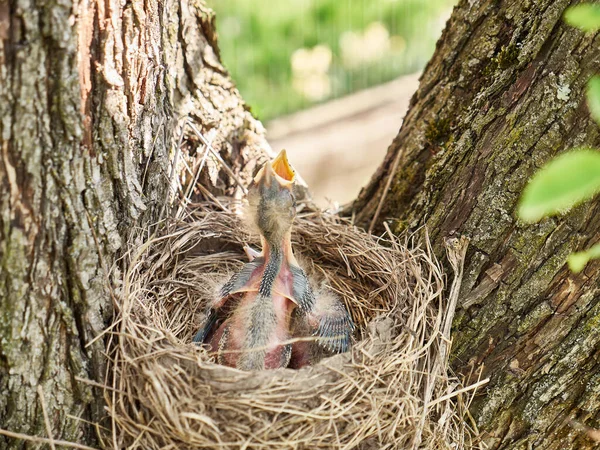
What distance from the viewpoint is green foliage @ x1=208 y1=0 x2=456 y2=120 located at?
4.74 m

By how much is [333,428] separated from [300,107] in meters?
3.79

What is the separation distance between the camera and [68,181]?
4.94 feet

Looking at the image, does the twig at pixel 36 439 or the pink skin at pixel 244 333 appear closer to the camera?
the twig at pixel 36 439

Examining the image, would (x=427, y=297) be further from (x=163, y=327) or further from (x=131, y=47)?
(x=131, y=47)

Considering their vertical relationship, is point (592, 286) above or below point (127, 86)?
below

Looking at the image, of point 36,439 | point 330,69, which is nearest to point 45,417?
point 36,439

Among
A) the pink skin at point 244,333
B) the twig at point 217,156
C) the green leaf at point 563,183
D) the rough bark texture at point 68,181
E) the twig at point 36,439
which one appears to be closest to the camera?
the green leaf at point 563,183

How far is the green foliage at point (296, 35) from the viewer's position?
474 centimetres

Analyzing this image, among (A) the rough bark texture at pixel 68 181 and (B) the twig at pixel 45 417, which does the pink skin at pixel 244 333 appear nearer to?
(A) the rough bark texture at pixel 68 181

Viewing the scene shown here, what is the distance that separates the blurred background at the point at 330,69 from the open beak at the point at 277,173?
2.64 metres

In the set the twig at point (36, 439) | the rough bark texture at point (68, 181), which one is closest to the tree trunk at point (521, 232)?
the rough bark texture at point (68, 181)

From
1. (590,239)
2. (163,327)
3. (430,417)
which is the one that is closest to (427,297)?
(430,417)

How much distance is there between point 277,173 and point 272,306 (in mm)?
460

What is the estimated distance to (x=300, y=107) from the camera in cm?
515
